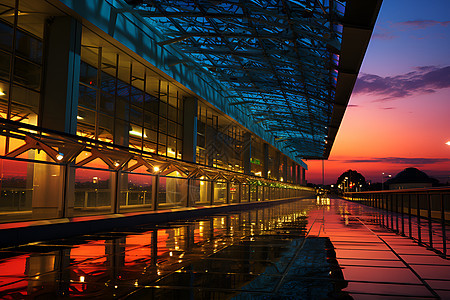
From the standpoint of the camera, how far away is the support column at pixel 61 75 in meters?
13.3

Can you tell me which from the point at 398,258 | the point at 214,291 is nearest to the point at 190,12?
the point at 398,258

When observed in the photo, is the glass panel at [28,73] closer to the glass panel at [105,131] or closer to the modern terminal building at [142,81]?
the modern terminal building at [142,81]

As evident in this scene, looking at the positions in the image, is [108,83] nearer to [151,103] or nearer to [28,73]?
[151,103]

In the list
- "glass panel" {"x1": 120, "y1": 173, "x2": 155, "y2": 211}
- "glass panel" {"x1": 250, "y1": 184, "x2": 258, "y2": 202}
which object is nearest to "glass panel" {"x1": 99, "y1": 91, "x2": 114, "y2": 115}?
"glass panel" {"x1": 120, "y1": 173, "x2": 155, "y2": 211}

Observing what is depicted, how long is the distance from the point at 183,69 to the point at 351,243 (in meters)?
16.1

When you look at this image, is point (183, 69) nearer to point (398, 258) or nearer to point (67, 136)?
point (67, 136)

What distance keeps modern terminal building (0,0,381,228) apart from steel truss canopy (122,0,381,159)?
66 millimetres

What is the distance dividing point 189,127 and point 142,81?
527 centimetres

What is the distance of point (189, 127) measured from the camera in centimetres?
2570

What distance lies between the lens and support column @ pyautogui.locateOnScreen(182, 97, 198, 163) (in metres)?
25.4

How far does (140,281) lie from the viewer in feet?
16.8

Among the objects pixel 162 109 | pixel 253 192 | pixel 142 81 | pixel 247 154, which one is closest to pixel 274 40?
pixel 142 81

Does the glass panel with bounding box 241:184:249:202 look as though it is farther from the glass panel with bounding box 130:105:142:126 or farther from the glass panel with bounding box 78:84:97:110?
the glass panel with bounding box 78:84:97:110

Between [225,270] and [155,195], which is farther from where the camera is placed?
[155,195]
